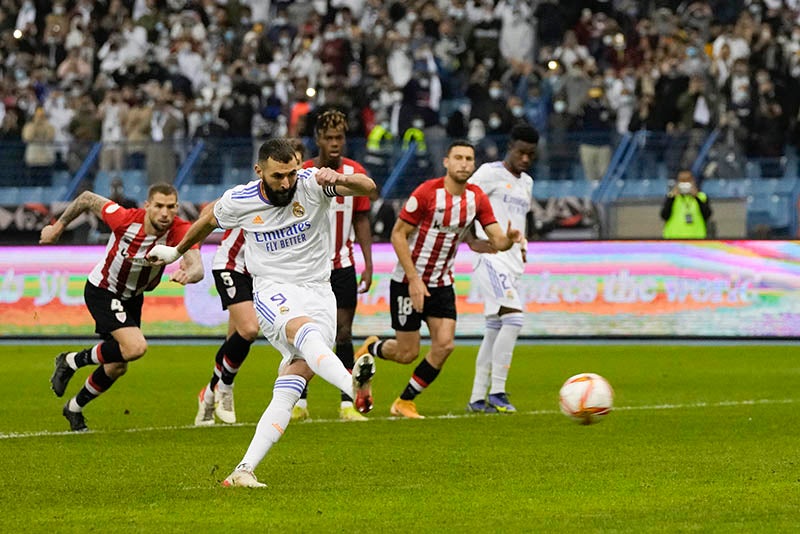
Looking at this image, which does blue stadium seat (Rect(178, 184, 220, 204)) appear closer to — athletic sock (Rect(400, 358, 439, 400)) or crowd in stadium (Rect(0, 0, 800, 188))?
crowd in stadium (Rect(0, 0, 800, 188))

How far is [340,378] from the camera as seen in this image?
27.0 feet

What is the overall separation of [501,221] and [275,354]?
6.86 m

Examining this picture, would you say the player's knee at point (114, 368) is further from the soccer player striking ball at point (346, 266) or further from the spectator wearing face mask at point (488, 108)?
the spectator wearing face mask at point (488, 108)

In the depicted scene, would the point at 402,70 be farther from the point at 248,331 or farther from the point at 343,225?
the point at 248,331

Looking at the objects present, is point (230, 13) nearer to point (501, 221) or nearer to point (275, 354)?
point (275, 354)

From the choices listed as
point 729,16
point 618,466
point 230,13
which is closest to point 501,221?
point 618,466

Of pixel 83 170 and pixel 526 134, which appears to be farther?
pixel 83 170

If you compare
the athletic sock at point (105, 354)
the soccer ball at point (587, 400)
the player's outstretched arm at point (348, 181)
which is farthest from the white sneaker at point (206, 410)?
the player's outstretched arm at point (348, 181)

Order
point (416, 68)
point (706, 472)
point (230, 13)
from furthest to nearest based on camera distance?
point (230, 13), point (416, 68), point (706, 472)

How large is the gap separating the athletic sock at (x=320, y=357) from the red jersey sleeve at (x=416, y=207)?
13.3 feet

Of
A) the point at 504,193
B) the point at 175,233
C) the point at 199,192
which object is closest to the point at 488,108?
the point at 199,192

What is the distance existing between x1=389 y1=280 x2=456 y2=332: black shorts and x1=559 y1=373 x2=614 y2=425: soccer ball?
2.95 metres

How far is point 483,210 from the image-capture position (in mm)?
12719

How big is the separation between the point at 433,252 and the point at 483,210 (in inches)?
21.5
